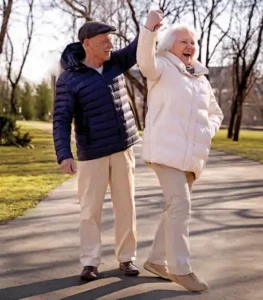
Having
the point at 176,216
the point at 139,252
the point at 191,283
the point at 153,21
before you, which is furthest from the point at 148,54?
the point at 139,252

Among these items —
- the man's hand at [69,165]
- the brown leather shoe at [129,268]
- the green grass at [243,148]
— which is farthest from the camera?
the green grass at [243,148]

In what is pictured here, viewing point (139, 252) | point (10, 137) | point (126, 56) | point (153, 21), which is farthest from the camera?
point (10, 137)

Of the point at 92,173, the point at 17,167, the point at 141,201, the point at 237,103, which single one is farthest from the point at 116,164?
the point at 237,103

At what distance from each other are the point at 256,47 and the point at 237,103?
446 cm

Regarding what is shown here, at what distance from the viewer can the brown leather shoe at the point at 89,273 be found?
434 centimetres

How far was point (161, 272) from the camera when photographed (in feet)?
14.5

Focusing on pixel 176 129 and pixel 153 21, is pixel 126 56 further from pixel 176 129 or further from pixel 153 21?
pixel 176 129

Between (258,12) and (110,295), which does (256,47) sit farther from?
(110,295)

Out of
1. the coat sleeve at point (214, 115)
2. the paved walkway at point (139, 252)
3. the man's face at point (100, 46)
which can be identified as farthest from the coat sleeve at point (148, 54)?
the paved walkway at point (139, 252)

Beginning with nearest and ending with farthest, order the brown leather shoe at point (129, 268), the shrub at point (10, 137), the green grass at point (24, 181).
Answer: the brown leather shoe at point (129, 268) → the green grass at point (24, 181) → the shrub at point (10, 137)

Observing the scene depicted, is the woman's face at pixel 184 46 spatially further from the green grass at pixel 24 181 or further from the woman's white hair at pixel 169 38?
the green grass at pixel 24 181

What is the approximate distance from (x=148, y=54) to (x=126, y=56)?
2.15 ft

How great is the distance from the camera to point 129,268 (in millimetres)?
4508


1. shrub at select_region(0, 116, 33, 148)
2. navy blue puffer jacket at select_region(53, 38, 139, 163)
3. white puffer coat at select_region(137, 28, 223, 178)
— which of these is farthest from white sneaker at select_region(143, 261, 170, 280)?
shrub at select_region(0, 116, 33, 148)
